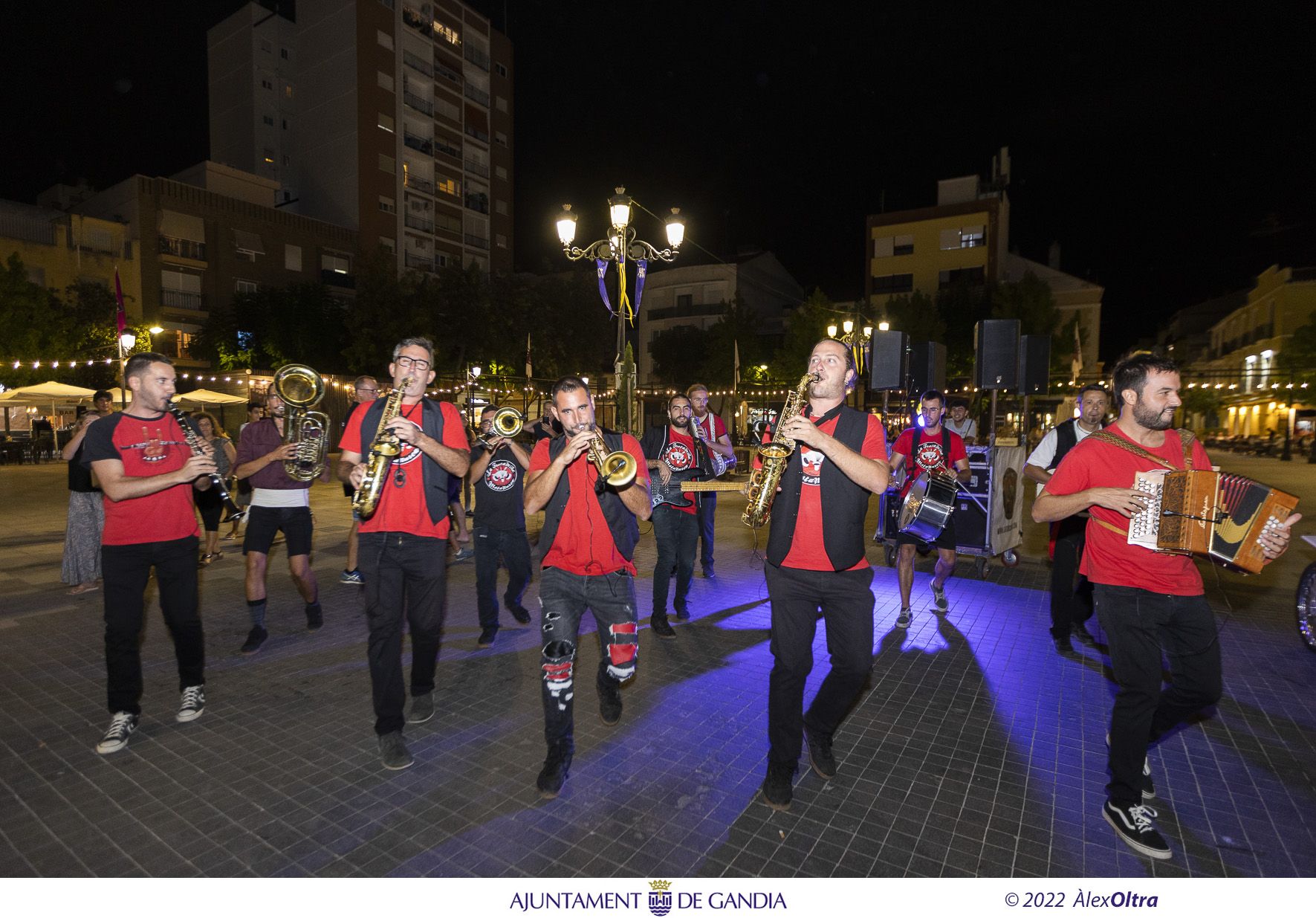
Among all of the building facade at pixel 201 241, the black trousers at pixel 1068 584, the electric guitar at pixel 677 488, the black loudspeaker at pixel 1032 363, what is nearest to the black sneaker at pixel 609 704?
the electric guitar at pixel 677 488

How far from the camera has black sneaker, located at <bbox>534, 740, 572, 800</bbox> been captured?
129 inches

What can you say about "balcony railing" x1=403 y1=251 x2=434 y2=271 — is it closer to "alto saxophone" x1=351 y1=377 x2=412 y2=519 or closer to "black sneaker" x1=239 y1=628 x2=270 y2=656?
"black sneaker" x1=239 y1=628 x2=270 y2=656

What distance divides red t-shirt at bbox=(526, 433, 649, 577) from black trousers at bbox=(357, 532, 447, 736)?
77 cm

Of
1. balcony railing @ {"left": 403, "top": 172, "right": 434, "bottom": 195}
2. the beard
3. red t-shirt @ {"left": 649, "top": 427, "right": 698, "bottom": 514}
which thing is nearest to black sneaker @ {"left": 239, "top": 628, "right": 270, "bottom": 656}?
red t-shirt @ {"left": 649, "top": 427, "right": 698, "bottom": 514}

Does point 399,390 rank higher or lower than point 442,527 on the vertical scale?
higher

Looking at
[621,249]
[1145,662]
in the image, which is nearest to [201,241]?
[621,249]

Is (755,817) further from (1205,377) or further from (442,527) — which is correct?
(1205,377)

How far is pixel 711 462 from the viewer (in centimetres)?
664

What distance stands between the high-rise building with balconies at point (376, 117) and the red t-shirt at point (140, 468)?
37418mm

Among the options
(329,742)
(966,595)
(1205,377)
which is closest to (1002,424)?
(1205,377)

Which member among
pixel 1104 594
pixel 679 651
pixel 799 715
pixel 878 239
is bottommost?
pixel 679 651

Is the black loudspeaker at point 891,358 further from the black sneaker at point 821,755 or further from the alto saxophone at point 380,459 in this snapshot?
the alto saxophone at point 380,459

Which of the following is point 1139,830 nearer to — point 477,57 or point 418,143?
point 418,143
